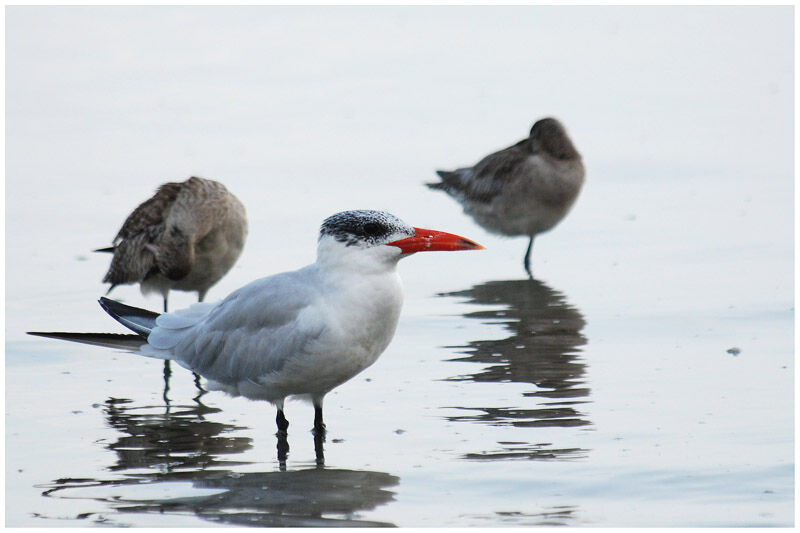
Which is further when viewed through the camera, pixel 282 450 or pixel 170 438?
pixel 170 438

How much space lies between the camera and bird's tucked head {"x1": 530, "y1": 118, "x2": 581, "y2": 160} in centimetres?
1248

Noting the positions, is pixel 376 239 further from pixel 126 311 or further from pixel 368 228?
Answer: pixel 126 311

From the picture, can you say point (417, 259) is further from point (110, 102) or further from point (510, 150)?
point (110, 102)

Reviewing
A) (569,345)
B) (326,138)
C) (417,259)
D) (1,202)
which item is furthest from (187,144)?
(569,345)

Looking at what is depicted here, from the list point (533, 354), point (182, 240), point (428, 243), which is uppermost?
point (182, 240)

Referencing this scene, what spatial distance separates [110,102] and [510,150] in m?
6.92

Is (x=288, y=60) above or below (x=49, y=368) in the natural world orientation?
above

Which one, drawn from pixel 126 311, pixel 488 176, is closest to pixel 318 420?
pixel 126 311

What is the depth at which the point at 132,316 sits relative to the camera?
27.1 ft

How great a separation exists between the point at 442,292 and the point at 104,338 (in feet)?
11.9

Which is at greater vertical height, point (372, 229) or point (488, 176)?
point (488, 176)

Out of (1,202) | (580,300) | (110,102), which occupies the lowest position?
(580,300)

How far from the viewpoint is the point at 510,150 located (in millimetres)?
→ 12805

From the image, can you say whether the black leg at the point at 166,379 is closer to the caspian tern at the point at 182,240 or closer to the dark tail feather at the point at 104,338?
the dark tail feather at the point at 104,338
